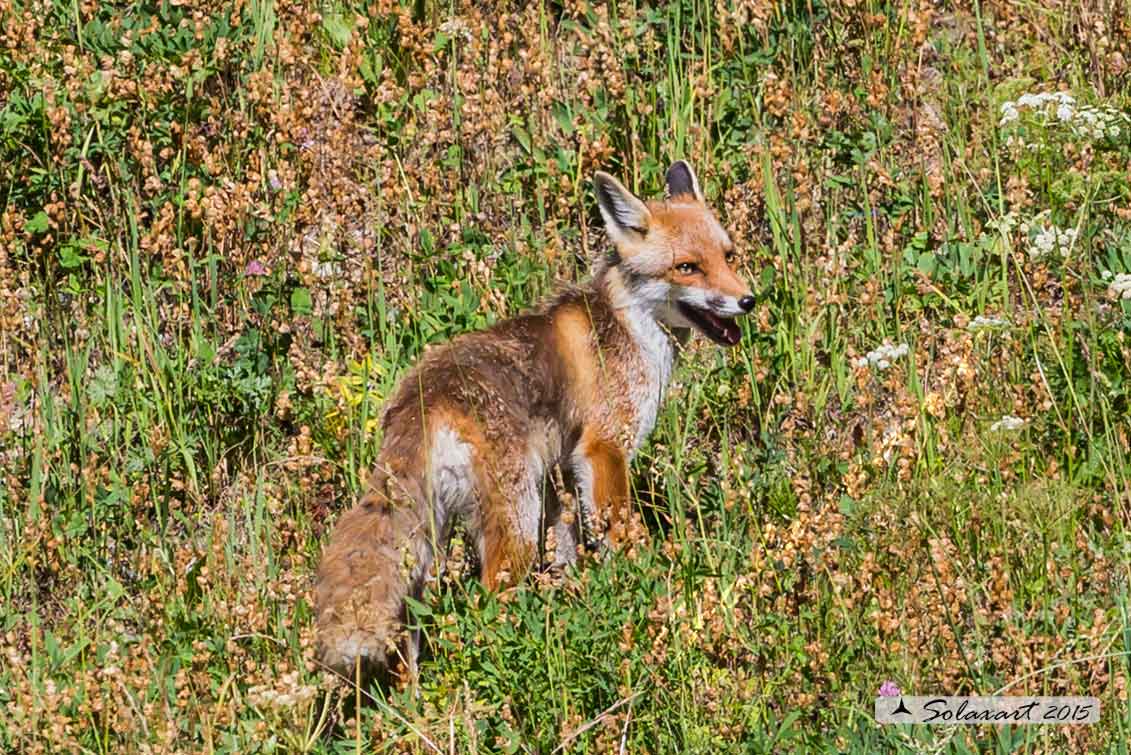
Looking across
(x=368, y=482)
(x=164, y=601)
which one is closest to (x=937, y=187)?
(x=368, y=482)

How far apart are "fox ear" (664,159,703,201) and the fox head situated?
0.57 feet

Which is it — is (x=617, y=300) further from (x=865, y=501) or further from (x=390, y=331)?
(x=865, y=501)

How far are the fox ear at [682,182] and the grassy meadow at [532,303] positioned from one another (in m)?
0.27

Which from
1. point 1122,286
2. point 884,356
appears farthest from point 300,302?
point 1122,286

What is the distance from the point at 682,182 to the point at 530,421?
1770mm

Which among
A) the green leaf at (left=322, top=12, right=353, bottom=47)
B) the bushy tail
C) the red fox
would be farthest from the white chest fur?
the green leaf at (left=322, top=12, right=353, bottom=47)

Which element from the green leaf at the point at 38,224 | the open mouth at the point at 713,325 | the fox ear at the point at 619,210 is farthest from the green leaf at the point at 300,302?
the open mouth at the point at 713,325

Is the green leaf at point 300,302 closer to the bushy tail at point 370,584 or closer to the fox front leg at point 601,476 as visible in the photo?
the fox front leg at point 601,476

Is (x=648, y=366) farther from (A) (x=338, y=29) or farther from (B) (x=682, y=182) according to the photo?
(A) (x=338, y=29)

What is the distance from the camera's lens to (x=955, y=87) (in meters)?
9.33

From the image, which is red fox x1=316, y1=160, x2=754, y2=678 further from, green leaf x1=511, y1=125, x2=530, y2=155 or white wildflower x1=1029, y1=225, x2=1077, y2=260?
white wildflower x1=1029, y1=225, x2=1077, y2=260

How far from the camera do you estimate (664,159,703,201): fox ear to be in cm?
Answer: 843

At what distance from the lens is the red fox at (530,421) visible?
6098 millimetres

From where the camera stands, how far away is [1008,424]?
6.57 m
